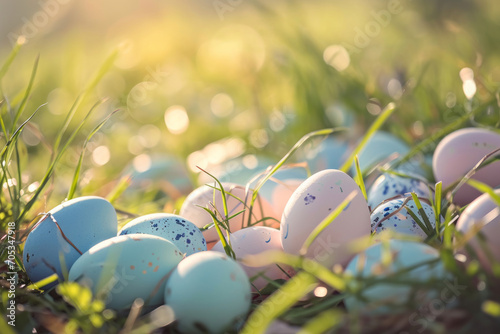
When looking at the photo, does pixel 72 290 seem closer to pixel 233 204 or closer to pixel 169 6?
pixel 233 204

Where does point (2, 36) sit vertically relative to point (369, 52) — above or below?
above

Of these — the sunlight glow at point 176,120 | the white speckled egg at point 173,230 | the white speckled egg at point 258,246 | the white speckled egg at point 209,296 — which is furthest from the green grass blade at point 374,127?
the sunlight glow at point 176,120

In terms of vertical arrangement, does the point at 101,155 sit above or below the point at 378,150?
above

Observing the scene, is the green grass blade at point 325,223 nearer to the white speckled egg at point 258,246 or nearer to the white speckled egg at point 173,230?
the white speckled egg at point 258,246

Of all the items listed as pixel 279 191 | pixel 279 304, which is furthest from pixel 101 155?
pixel 279 304

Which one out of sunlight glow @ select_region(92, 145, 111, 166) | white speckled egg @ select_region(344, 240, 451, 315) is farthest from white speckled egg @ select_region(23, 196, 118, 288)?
sunlight glow @ select_region(92, 145, 111, 166)

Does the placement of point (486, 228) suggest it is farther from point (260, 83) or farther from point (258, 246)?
point (260, 83)

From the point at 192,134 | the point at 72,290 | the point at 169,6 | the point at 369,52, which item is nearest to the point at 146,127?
the point at 192,134
